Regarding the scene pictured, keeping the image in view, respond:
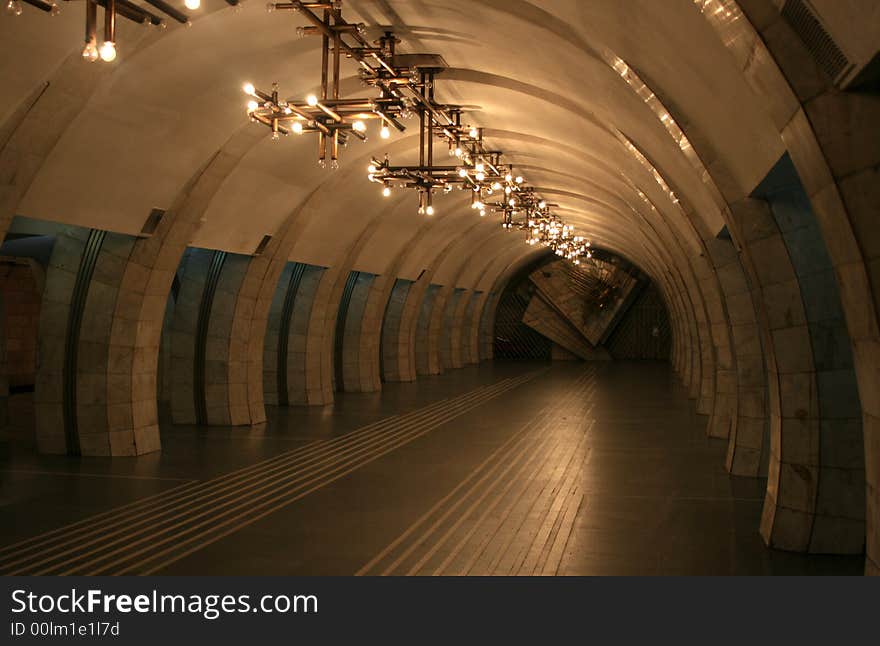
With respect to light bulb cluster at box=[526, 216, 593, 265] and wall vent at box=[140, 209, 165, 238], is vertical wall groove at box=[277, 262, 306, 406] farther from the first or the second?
wall vent at box=[140, 209, 165, 238]

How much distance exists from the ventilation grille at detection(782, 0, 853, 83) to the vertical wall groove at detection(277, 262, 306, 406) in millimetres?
17093

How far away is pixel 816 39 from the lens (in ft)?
13.6

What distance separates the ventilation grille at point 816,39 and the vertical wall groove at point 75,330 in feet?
35.9

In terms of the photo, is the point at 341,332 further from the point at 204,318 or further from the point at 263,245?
the point at 263,245

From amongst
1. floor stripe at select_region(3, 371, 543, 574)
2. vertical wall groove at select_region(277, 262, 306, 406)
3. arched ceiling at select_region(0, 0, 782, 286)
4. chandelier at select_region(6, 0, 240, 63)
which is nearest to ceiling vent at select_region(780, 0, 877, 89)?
arched ceiling at select_region(0, 0, 782, 286)

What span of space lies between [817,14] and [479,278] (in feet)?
104

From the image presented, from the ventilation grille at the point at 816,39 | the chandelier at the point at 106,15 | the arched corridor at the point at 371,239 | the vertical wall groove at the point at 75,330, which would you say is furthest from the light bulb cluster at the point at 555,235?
the ventilation grille at the point at 816,39

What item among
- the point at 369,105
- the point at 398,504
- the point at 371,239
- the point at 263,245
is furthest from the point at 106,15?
the point at 371,239

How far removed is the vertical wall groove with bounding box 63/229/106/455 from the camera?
42.4ft

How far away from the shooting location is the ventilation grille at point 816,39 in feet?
13.1

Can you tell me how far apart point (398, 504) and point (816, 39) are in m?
6.78

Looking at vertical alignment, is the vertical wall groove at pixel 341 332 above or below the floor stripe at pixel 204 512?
above

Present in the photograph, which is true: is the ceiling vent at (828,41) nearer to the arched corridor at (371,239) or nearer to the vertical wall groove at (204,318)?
the arched corridor at (371,239)

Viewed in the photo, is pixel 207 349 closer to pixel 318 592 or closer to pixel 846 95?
pixel 318 592
